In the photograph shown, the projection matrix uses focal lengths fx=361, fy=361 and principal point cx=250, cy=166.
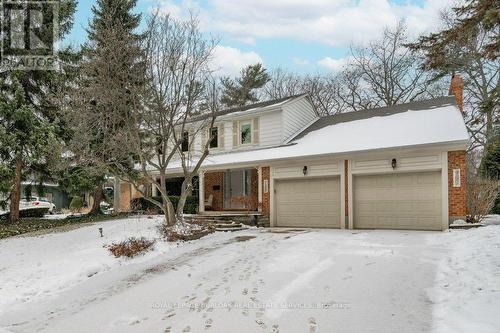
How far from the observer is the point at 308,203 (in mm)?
14367

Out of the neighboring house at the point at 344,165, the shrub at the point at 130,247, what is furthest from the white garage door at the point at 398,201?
the shrub at the point at 130,247

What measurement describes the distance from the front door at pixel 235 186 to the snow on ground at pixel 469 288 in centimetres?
1067

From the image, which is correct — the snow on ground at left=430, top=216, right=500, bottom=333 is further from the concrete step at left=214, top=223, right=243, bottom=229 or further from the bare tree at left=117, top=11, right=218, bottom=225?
the bare tree at left=117, top=11, right=218, bottom=225

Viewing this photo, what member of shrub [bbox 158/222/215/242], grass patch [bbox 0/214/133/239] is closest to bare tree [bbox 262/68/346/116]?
shrub [bbox 158/222/215/242]

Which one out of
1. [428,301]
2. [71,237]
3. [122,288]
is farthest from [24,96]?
[428,301]

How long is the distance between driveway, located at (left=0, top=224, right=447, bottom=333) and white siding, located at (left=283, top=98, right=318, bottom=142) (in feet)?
29.3

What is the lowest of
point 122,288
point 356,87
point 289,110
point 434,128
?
point 122,288

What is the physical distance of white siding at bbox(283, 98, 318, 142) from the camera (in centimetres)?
1734

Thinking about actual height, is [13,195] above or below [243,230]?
above

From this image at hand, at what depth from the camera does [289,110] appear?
1766cm

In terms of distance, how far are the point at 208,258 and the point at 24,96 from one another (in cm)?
1092

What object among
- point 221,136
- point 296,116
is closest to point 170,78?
point 221,136

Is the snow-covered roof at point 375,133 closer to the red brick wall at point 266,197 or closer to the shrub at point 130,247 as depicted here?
the red brick wall at point 266,197

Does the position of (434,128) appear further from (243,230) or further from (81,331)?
(81,331)
